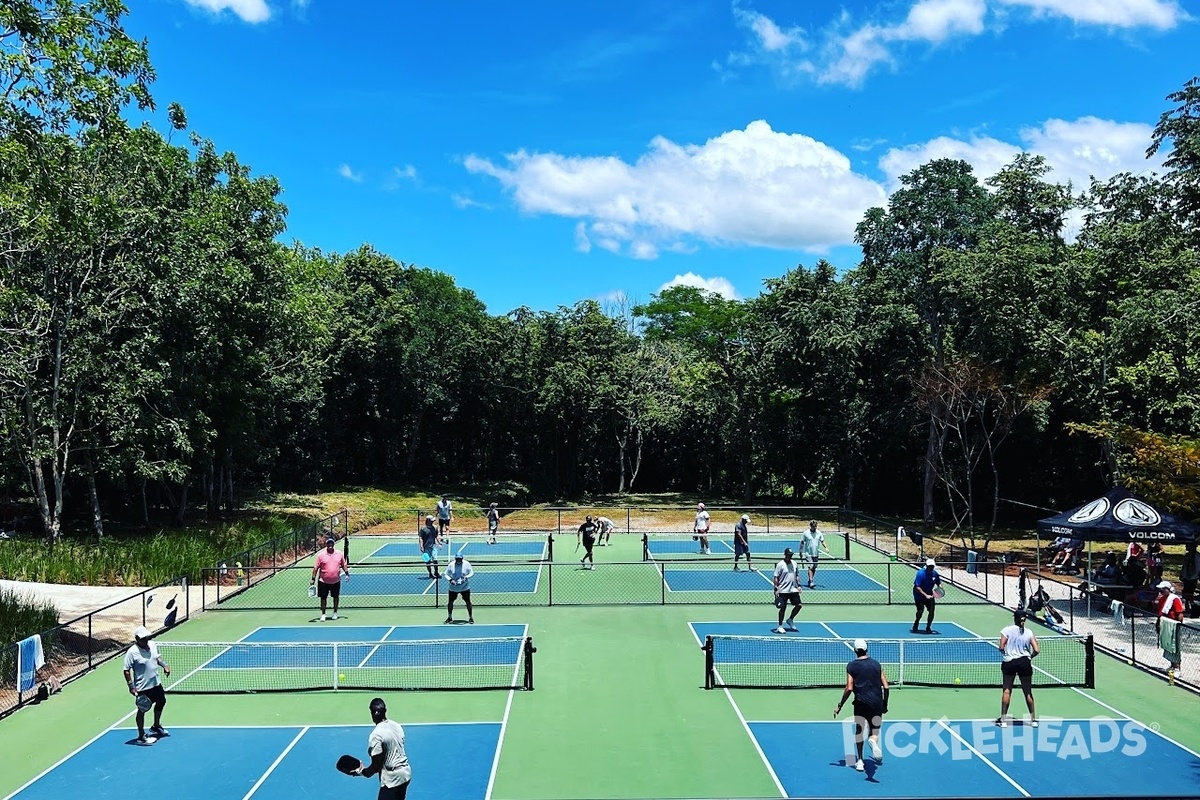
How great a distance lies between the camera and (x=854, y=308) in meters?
44.1

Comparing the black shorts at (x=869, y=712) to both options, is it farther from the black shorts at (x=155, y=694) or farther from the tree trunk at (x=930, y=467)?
the tree trunk at (x=930, y=467)

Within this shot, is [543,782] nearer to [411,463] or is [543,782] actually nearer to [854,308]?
[854,308]

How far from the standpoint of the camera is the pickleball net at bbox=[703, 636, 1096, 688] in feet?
49.3

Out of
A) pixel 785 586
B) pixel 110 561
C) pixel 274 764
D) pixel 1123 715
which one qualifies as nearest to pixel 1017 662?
pixel 1123 715

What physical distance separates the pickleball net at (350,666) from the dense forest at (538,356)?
8.27 meters

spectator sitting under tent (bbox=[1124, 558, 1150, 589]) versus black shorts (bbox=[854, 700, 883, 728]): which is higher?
spectator sitting under tent (bbox=[1124, 558, 1150, 589])

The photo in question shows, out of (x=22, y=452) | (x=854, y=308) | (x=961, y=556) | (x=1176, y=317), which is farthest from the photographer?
(x=854, y=308)

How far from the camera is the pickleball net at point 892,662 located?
49.3 feet

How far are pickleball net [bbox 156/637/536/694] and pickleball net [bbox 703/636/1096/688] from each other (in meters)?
3.54

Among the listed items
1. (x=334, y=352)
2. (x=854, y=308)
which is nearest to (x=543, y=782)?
(x=854, y=308)

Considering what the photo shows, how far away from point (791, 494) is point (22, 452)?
48.0m

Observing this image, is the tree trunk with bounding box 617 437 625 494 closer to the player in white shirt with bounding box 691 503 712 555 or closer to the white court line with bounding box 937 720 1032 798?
the player in white shirt with bounding box 691 503 712 555

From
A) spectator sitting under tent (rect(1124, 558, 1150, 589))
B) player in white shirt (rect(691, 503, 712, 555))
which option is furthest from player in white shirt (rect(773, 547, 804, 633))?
player in white shirt (rect(691, 503, 712, 555))

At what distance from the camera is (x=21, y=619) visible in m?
17.7
